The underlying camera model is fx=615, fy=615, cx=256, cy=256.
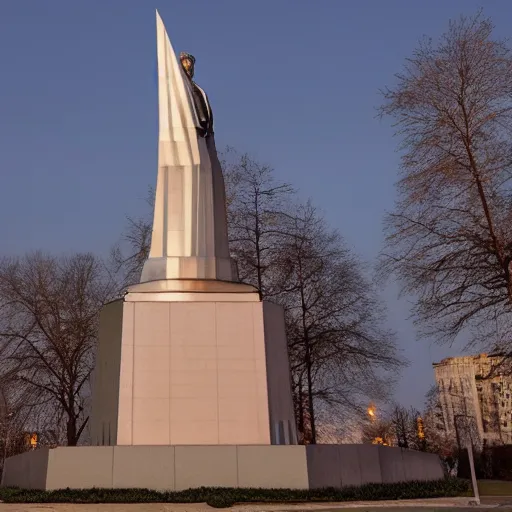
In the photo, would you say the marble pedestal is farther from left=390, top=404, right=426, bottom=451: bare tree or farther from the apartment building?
the apartment building

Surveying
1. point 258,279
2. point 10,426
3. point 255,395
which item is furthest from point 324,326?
point 10,426

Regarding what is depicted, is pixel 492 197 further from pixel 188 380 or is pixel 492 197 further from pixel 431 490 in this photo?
pixel 188 380

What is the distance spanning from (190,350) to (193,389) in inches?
34.7

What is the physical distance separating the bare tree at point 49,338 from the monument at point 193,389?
11005 mm

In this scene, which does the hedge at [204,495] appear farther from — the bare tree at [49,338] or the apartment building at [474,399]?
the apartment building at [474,399]

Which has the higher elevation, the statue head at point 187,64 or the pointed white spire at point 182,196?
the statue head at point 187,64

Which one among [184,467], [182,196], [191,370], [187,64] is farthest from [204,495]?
[187,64]

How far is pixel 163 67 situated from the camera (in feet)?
56.5

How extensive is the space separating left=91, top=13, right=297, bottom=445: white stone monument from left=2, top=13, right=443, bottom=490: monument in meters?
0.02

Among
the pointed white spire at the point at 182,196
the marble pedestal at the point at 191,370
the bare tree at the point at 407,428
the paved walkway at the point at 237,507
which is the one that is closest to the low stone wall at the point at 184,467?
the paved walkway at the point at 237,507

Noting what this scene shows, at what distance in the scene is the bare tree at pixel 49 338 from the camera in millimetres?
25969

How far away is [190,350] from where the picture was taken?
547 inches

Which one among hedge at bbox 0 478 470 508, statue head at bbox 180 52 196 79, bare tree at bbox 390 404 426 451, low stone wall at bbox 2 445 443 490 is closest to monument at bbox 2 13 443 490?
low stone wall at bbox 2 445 443 490

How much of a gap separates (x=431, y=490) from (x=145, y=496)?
20.4 feet
